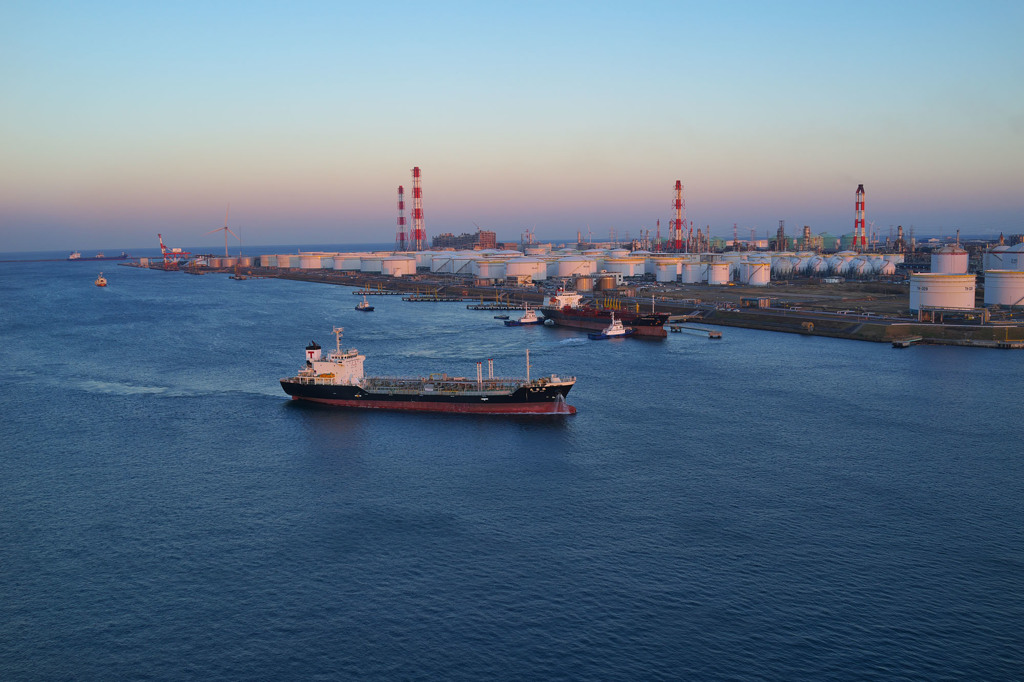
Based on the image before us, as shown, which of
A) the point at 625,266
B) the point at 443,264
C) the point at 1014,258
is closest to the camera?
the point at 1014,258

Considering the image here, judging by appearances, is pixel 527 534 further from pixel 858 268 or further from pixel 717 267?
pixel 858 268

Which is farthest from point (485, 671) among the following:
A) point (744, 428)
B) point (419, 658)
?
point (744, 428)

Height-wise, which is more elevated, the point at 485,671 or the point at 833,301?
the point at 833,301

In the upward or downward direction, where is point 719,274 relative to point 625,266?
downward

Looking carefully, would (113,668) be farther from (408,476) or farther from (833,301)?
(833,301)

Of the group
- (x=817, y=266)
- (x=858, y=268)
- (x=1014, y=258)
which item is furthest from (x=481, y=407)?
(x=817, y=266)

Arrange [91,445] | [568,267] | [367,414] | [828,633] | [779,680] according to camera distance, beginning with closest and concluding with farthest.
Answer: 1. [779,680]
2. [828,633]
3. [91,445]
4. [367,414]
5. [568,267]
